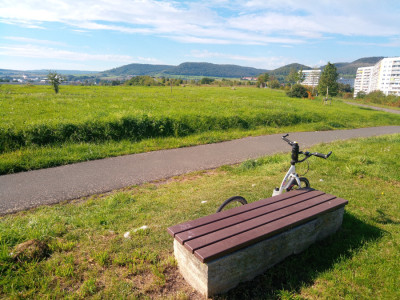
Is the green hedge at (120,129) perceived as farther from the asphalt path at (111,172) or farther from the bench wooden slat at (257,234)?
the bench wooden slat at (257,234)

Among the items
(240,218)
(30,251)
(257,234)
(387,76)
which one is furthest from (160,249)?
(387,76)

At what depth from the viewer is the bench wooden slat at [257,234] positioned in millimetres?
2492

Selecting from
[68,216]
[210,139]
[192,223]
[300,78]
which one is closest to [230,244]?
[192,223]

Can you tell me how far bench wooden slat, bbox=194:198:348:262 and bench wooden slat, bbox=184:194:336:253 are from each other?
0.15 feet

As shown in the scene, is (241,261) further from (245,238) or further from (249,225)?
(249,225)

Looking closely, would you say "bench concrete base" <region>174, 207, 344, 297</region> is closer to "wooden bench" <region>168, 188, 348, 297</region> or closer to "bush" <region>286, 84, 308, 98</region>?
"wooden bench" <region>168, 188, 348, 297</region>

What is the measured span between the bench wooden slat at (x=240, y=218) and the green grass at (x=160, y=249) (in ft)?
A: 1.92

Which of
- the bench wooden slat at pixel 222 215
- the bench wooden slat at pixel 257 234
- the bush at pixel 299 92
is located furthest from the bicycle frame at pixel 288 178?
the bush at pixel 299 92

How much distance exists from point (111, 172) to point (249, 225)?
474 cm

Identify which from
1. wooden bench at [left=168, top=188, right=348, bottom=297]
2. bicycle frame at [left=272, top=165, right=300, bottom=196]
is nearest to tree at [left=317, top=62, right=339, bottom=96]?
bicycle frame at [left=272, top=165, right=300, bottom=196]

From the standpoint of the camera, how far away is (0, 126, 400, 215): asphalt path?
535 cm

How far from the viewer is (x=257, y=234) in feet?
9.20

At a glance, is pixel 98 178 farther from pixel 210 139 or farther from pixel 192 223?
pixel 210 139

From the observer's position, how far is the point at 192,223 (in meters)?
3.05
